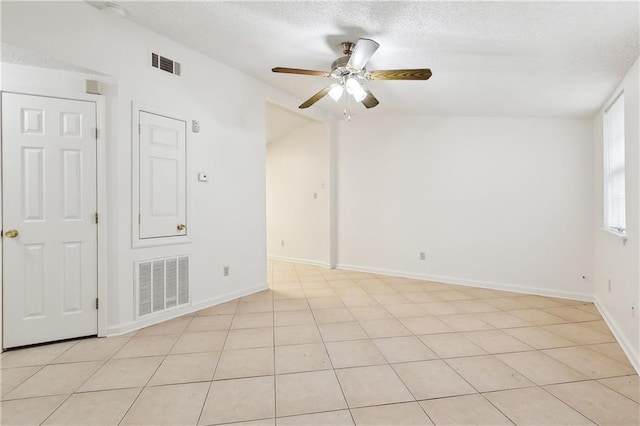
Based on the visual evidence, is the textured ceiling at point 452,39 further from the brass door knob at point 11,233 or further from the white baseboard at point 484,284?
the white baseboard at point 484,284

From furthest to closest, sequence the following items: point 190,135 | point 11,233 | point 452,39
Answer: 1. point 190,135
2. point 452,39
3. point 11,233

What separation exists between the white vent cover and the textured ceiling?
2281 millimetres

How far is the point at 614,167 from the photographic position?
3115mm

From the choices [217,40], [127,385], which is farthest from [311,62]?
[127,385]

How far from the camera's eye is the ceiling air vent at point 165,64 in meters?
2.92

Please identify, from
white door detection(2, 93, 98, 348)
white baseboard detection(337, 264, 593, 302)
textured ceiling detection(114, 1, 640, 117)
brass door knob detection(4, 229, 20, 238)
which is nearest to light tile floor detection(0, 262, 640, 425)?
white door detection(2, 93, 98, 348)

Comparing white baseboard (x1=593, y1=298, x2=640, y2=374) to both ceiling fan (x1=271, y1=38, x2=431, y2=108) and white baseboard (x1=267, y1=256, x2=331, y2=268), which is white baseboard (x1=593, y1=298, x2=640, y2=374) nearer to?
ceiling fan (x1=271, y1=38, x2=431, y2=108)

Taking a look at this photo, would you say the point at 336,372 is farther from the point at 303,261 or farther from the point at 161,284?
the point at 303,261

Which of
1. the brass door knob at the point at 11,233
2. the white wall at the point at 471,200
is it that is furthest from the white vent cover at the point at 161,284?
the white wall at the point at 471,200

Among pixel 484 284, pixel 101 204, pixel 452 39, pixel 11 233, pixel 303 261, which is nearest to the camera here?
pixel 11 233

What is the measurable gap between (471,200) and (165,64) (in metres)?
4.29

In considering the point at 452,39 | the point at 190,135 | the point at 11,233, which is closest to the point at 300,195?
the point at 190,135

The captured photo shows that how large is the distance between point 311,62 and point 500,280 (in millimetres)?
3869

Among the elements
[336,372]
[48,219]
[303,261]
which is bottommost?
[336,372]
